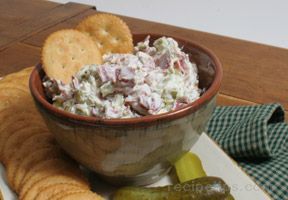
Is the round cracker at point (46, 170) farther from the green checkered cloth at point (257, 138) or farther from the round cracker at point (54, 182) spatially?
the green checkered cloth at point (257, 138)

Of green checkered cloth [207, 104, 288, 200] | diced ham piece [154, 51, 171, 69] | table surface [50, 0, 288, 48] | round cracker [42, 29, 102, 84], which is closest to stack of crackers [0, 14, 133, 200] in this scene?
round cracker [42, 29, 102, 84]

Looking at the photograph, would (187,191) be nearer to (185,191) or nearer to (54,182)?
(185,191)

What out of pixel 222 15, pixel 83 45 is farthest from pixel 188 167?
pixel 222 15

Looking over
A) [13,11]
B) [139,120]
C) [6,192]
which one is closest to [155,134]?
[139,120]

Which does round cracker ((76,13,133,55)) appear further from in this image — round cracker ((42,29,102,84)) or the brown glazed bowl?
the brown glazed bowl

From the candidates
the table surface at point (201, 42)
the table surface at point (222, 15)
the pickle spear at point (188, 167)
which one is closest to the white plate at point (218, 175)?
the pickle spear at point (188, 167)

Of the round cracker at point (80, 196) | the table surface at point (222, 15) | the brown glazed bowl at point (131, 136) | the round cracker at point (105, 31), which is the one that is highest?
the round cracker at point (105, 31)

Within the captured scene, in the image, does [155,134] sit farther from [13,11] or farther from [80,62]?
[13,11]
